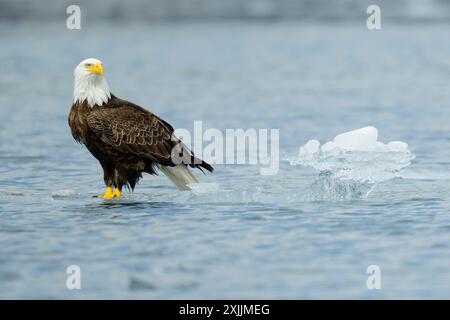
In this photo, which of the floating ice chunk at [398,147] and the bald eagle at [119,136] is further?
the bald eagle at [119,136]

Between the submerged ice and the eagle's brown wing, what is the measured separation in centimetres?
104

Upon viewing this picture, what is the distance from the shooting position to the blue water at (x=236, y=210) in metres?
7.52

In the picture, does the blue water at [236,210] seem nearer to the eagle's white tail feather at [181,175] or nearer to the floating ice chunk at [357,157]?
the eagle's white tail feather at [181,175]

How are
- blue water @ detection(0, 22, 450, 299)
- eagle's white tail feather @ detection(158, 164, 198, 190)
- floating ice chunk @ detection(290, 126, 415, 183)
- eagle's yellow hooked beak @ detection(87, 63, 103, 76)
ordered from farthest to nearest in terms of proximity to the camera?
1. eagle's white tail feather @ detection(158, 164, 198, 190)
2. eagle's yellow hooked beak @ detection(87, 63, 103, 76)
3. floating ice chunk @ detection(290, 126, 415, 183)
4. blue water @ detection(0, 22, 450, 299)

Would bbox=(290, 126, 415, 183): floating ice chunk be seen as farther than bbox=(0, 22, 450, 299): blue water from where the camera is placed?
Yes

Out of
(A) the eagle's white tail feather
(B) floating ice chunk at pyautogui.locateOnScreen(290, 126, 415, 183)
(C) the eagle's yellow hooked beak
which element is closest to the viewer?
(B) floating ice chunk at pyautogui.locateOnScreen(290, 126, 415, 183)

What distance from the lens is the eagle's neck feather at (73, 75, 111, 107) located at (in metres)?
10.0

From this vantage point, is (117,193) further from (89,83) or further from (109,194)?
(89,83)

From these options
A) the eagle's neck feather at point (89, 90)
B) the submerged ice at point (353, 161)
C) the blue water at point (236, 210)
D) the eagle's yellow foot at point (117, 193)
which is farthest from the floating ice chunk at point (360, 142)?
the eagle's neck feather at point (89, 90)

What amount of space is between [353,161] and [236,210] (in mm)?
1118

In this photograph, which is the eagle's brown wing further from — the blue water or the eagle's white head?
the blue water

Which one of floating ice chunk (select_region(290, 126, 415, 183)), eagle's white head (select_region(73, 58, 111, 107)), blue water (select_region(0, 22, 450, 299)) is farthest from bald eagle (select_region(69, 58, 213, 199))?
floating ice chunk (select_region(290, 126, 415, 183))

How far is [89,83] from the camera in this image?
32.9 feet

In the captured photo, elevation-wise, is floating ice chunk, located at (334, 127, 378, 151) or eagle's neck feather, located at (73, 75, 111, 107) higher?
eagle's neck feather, located at (73, 75, 111, 107)
